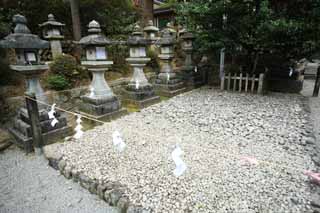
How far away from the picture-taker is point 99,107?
3.62 m

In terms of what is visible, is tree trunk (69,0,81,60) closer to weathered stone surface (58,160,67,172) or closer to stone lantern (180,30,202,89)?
stone lantern (180,30,202,89)

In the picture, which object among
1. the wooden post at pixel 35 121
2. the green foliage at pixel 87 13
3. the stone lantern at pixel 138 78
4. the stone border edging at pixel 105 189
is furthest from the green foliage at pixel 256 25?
the stone border edging at pixel 105 189

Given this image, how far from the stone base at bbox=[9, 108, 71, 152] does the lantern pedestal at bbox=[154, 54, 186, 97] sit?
9.69ft

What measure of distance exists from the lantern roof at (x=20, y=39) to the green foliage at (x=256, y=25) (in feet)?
12.5

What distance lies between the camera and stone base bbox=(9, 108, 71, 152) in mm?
2934

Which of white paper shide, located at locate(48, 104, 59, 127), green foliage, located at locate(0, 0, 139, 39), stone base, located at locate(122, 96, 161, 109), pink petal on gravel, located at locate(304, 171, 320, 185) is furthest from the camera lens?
green foliage, located at locate(0, 0, 139, 39)

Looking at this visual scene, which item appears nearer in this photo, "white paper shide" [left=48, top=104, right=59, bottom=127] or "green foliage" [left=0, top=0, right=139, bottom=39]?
"white paper shide" [left=48, top=104, right=59, bottom=127]

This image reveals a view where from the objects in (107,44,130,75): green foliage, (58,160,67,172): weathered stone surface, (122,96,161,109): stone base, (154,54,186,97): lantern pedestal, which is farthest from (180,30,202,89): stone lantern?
(58,160,67,172): weathered stone surface

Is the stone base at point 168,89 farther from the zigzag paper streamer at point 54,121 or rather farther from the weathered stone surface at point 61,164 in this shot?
the weathered stone surface at point 61,164

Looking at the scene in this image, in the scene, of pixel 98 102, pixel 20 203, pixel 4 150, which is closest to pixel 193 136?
pixel 98 102

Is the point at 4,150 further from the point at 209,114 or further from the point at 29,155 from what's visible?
the point at 209,114

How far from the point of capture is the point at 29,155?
2916mm

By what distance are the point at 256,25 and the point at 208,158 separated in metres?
3.88

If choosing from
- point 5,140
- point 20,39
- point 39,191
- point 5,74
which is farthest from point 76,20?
point 39,191
